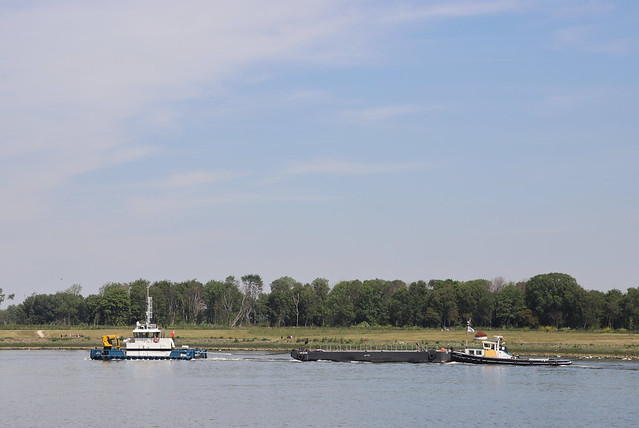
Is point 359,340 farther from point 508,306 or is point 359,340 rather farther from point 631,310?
point 631,310

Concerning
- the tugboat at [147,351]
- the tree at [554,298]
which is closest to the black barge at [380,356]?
the tugboat at [147,351]

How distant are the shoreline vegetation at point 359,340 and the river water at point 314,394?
20611 mm

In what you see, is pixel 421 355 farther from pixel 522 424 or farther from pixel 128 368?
pixel 522 424

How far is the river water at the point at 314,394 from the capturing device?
65125 mm

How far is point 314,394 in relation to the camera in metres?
80.0

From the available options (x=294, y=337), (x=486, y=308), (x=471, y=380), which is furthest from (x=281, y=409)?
(x=486, y=308)

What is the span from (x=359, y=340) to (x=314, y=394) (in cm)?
8622

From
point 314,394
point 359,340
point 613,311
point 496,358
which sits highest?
point 613,311

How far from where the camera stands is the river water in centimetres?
6512

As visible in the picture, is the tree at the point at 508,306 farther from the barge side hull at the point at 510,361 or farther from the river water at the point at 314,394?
the barge side hull at the point at 510,361

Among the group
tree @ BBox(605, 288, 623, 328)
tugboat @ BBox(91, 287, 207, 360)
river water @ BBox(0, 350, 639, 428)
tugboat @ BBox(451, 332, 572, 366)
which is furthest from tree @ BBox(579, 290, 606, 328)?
tugboat @ BBox(91, 287, 207, 360)

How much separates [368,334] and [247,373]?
8649 cm

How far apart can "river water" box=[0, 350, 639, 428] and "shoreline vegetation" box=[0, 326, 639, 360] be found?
20.6 metres

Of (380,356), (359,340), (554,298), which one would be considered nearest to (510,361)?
(380,356)
